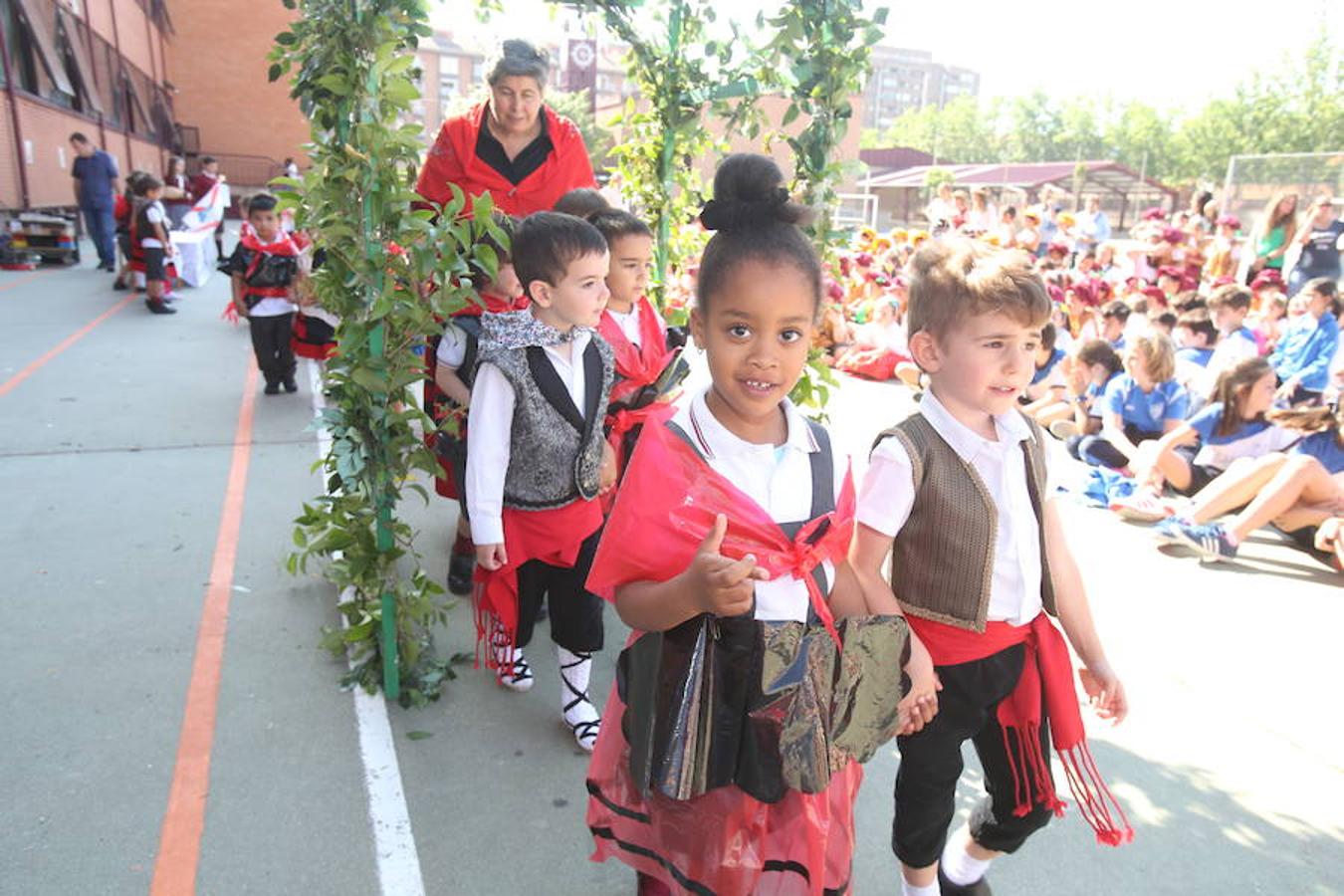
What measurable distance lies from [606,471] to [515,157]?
1687 mm

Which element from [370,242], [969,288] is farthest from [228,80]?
[969,288]

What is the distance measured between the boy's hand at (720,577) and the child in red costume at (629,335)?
1.60m

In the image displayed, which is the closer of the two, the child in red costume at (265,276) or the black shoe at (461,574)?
the black shoe at (461,574)

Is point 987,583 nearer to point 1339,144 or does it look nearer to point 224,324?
point 224,324

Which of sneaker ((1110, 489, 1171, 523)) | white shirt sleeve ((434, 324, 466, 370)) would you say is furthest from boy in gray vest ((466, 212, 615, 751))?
sneaker ((1110, 489, 1171, 523))

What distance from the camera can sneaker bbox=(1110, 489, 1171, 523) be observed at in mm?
5367

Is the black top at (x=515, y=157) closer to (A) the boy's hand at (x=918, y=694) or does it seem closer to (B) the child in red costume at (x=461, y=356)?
(B) the child in red costume at (x=461, y=356)

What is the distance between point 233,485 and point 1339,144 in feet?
175

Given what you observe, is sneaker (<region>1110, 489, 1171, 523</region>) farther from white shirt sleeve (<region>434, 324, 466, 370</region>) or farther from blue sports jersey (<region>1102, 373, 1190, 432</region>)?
white shirt sleeve (<region>434, 324, 466, 370</region>)

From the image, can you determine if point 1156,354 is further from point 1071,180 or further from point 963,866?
point 1071,180

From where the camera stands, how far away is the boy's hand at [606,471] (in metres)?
2.93

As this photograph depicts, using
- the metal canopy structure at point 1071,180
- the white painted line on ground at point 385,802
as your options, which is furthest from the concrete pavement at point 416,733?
the metal canopy structure at point 1071,180

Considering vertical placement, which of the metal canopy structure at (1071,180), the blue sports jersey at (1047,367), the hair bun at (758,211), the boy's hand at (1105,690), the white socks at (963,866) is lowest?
the white socks at (963,866)

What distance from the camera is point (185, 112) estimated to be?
31703mm
